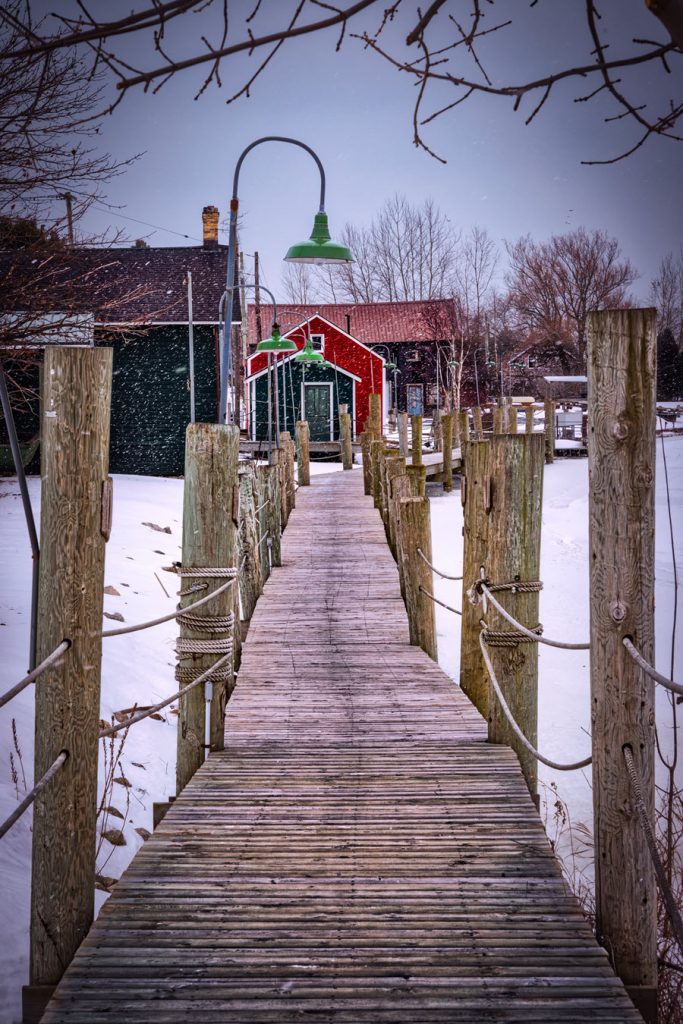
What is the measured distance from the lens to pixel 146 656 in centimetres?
991

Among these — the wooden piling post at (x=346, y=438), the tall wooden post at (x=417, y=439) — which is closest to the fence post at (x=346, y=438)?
the wooden piling post at (x=346, y=438)

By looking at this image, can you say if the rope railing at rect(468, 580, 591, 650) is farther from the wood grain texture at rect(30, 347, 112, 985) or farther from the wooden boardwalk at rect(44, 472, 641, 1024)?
the wood grain texture at rect(30, 347, 112, 985)

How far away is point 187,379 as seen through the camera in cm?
2489

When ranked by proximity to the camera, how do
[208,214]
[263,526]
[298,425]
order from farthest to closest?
[208,214] < [298,425] < [263,526]

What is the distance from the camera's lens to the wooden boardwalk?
2.36 m

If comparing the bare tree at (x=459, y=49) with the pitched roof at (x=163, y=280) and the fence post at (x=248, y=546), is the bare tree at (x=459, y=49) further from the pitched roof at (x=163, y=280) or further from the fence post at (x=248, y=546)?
the pitched roof at (x=163, y=280)

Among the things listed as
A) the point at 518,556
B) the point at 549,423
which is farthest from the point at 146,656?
the point at 549,423

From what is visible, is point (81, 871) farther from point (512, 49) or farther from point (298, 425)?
point (298, 425)

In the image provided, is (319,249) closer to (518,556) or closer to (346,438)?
(518,556)

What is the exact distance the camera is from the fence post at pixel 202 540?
4.27m

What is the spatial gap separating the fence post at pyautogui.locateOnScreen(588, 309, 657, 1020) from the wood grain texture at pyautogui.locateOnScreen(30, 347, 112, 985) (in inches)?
60.8

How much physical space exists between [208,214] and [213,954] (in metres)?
27.6

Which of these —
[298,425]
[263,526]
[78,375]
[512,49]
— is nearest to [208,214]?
[298,425]

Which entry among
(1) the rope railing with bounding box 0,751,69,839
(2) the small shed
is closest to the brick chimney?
(2) the small shed
